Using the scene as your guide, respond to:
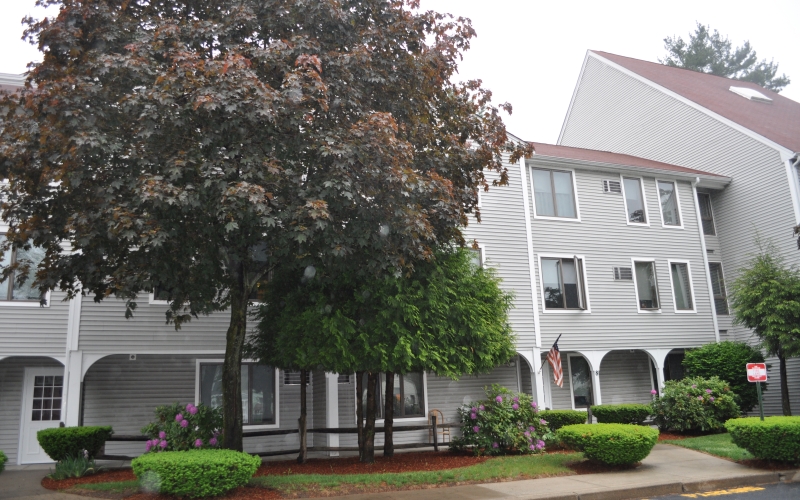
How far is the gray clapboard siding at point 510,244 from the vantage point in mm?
19484

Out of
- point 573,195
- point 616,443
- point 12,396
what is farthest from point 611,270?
point 12,396

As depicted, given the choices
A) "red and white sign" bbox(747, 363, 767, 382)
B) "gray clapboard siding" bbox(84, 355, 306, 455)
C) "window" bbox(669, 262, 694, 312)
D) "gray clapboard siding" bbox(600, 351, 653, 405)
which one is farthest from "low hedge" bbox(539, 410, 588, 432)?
"gray clapboard siding" bbox(84, 355, 306, 455)

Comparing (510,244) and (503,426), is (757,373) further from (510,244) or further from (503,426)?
(510,244)

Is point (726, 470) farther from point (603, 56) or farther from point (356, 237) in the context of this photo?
point (603, 56)

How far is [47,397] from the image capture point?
16609mm

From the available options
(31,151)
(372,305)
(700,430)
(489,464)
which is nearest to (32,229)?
(31,151)

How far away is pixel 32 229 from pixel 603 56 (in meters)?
26.0

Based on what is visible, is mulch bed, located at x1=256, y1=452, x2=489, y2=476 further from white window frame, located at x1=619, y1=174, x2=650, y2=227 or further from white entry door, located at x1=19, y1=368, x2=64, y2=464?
white window frame, located at x1=619, y1=174, x2=650, y2=227

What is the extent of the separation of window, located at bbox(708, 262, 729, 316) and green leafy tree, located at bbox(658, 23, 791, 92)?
98.6ft

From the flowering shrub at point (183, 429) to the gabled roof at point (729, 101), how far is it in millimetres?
20346

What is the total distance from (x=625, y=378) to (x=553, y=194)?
6.83 meters

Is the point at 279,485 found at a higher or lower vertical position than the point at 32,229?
lower

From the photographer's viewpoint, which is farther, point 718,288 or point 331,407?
point 718,288

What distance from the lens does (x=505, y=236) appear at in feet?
65.7
